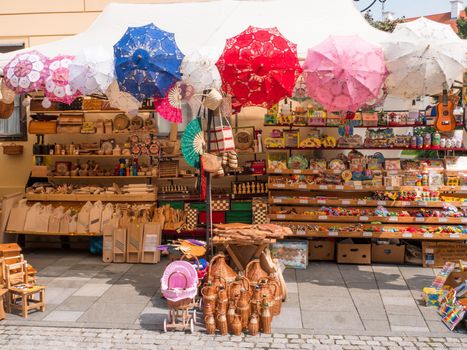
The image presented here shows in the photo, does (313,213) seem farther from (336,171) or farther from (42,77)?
(42,77)

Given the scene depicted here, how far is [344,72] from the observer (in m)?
7.18

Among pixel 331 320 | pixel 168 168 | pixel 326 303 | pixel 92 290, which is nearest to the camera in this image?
pixel 331 320

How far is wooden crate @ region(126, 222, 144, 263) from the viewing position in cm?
970

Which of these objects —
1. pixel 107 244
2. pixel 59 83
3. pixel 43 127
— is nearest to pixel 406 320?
pixel 107 244

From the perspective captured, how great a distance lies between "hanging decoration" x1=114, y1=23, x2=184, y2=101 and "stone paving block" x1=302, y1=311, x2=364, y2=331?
3.54 meters

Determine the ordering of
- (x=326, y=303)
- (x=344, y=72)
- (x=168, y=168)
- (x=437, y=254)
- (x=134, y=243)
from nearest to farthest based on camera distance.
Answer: (x=344, y=72) → (x=326, y=303) → (x=437, y=254) → (x=134, y=243) → (x=168, y=168)

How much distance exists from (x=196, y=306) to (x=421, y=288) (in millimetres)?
3472

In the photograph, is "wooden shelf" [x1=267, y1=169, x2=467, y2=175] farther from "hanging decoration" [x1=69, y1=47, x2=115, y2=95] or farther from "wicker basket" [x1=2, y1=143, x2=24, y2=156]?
"wicker basket" [x1=2, y1=143, x2=24, y2=156]

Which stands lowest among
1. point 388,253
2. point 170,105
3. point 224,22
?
point 388,253

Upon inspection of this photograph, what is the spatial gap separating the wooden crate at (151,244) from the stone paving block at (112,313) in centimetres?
212

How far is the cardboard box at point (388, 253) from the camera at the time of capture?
9.59 metres

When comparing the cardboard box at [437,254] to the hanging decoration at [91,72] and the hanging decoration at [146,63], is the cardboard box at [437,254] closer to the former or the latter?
the hanging decoration at [146,63]

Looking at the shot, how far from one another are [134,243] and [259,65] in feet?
13.8

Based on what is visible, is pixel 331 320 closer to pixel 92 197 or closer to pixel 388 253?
pixel 388 253
